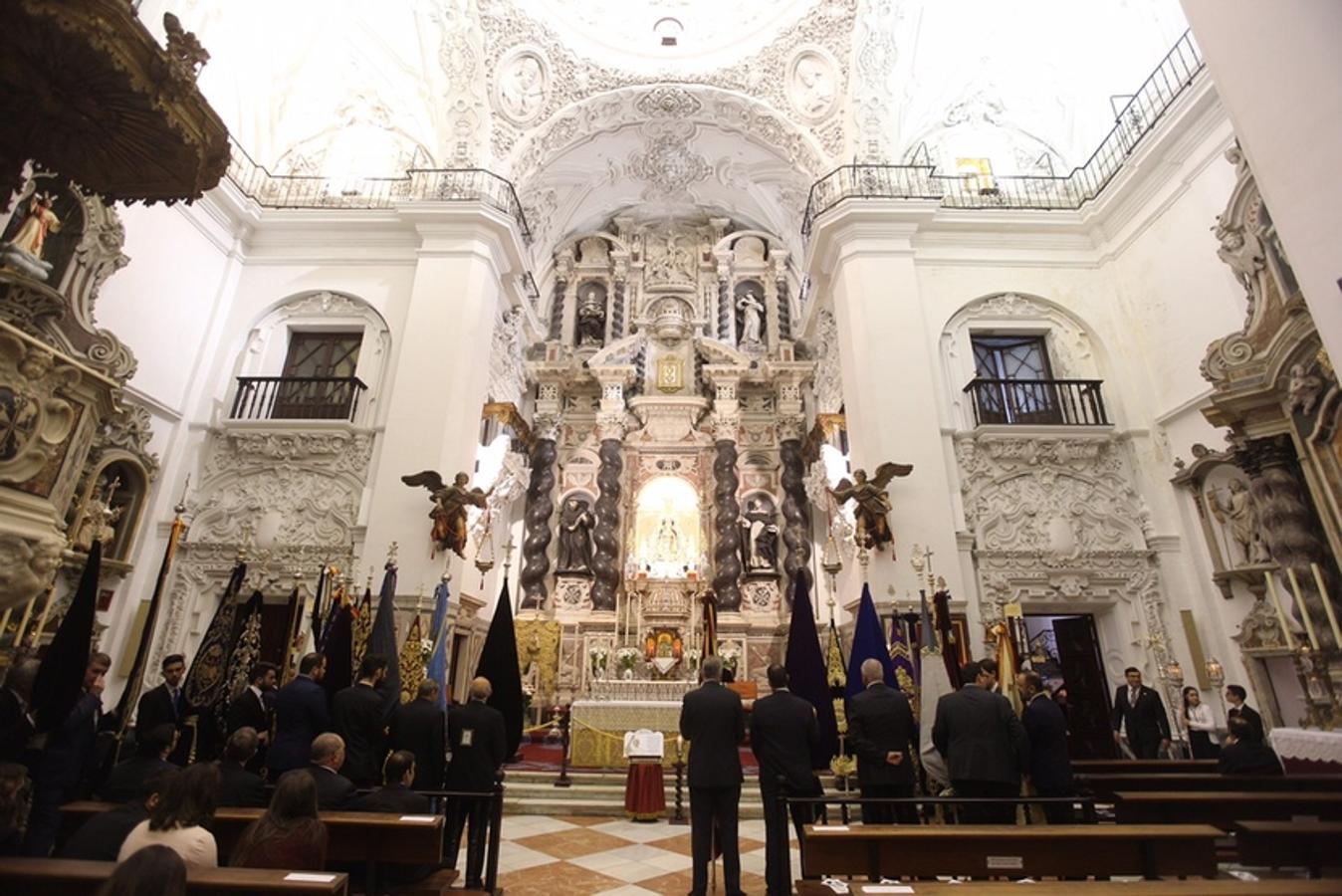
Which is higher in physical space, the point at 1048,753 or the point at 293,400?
the point at 293,400

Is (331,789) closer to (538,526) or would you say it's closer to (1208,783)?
(1208,783)

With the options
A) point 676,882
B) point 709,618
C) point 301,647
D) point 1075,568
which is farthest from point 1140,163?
point 301,647

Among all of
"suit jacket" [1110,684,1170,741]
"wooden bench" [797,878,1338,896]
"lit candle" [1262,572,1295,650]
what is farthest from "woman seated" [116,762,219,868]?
"lit candle" [1262,572,1295,650]

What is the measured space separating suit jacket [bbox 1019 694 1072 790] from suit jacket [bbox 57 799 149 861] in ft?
16.8

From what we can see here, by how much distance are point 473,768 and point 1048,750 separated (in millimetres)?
3960

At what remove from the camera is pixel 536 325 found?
1638 centimetres

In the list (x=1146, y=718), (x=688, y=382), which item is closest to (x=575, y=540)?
(x=688, y=382)

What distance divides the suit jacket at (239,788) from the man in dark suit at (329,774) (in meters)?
0.46

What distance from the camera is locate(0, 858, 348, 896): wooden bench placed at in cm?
235

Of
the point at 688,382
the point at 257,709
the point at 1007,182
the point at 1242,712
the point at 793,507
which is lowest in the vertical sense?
the point at 257,709

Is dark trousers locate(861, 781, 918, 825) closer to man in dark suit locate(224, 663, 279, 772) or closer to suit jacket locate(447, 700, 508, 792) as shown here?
suit jacket locate(447, 700, 508, 792)

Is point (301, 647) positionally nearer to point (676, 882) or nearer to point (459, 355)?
point (459, 355)

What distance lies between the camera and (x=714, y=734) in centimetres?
441

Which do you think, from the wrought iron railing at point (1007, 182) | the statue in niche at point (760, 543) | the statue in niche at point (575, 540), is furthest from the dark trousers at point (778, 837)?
the statue in niche at point (575, 540)
